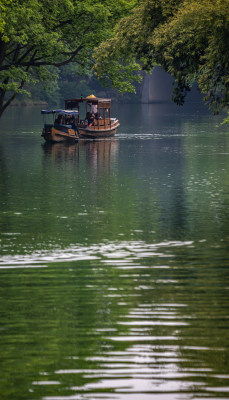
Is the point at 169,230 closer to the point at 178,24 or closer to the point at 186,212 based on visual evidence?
the point at 186,212

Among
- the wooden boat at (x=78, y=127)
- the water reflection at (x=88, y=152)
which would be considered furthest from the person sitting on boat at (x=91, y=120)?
the water reflection at (x=88, y=152)

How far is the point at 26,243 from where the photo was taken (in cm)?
1772

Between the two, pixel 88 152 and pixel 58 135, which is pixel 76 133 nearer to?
pixel 58 135

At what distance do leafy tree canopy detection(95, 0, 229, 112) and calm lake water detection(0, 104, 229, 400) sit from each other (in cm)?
381

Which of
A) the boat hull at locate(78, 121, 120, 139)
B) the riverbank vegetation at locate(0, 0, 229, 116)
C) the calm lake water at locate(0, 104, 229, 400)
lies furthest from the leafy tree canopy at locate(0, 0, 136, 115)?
the calm lake water at locate(0, 104, 229, 400)

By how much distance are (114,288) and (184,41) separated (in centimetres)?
1579

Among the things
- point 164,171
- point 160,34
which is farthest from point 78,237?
point 164,171

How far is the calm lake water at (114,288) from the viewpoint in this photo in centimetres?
847

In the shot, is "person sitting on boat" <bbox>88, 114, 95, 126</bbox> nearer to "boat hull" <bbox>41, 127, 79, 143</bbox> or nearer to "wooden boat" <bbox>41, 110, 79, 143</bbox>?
"wooden boat" <bbox>41, 110, 79, 143</bbox>

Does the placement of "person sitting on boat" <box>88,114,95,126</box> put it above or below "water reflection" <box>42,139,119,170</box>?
above

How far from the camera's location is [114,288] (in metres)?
12.9

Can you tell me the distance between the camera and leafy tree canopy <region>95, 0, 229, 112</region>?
79.9 feet

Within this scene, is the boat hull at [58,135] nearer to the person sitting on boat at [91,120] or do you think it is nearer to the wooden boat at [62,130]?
the wooden boat at [62,130]

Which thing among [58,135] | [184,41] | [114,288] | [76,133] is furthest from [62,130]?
[114,288]
